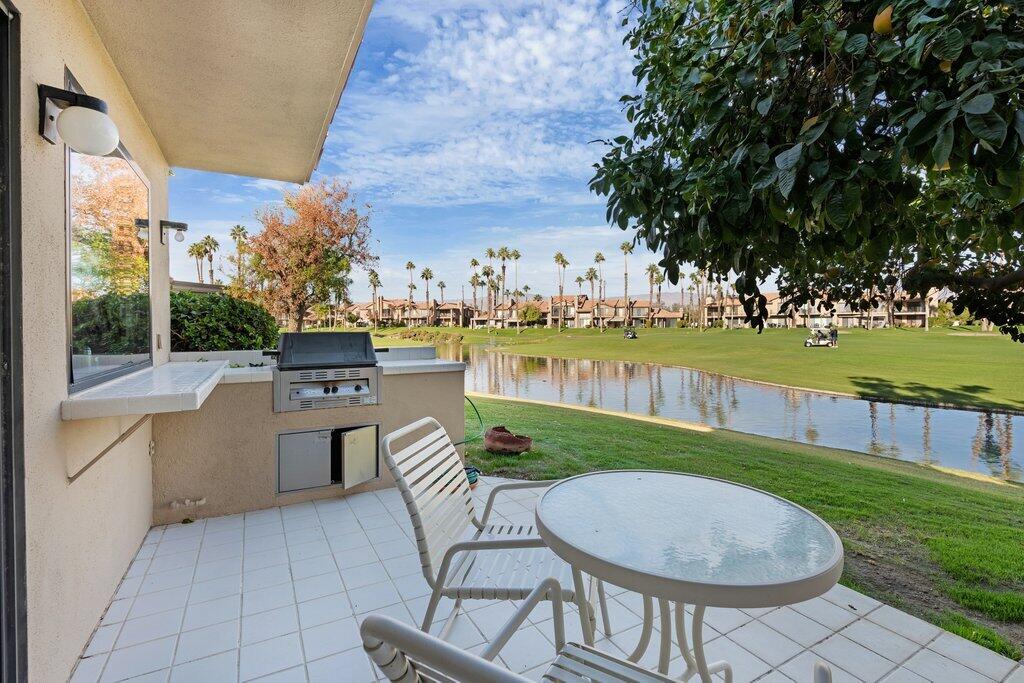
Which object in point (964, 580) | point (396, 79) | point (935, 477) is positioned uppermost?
point (396, 79)

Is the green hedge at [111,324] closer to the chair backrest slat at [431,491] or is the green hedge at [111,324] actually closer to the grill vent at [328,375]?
the grill vent at [328,375]

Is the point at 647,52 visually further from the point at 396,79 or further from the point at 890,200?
the point at 396,79

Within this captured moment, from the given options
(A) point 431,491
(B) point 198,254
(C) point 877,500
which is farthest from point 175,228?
(C) point 877,500

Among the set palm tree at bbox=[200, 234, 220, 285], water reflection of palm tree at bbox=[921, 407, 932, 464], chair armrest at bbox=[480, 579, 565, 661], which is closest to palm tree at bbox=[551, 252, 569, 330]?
water reflection of palm tree at bbox=[921, 407, 932, 464]

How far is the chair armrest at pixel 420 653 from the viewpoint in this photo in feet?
2.08

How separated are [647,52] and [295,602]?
10.9ft

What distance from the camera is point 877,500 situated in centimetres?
427

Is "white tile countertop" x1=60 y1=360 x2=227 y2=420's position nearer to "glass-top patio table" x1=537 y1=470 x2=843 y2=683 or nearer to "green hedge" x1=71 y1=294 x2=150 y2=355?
"green hedge" x1=71 y1=294 x2=150 y2=355

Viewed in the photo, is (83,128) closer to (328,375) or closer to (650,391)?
(328,375)

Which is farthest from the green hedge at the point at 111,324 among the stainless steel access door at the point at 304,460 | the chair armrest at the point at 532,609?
the chair armrest at the point at 532,609

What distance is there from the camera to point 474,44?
7.11 meters

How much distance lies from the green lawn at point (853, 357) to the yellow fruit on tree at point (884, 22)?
47.0ft

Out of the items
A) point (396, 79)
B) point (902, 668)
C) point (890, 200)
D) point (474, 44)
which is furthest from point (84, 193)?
point (396, 79)

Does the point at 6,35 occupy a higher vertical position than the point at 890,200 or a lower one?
higher
